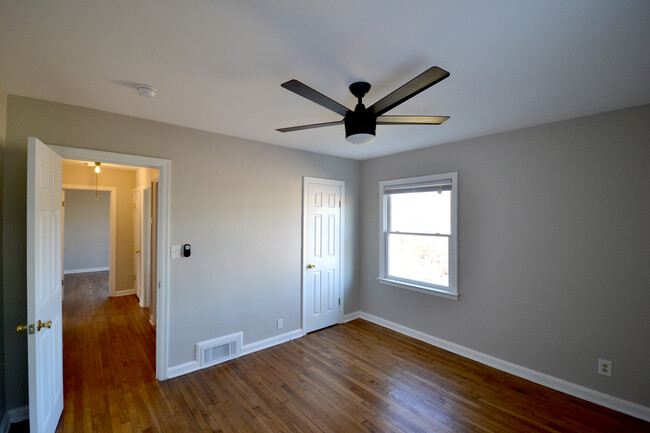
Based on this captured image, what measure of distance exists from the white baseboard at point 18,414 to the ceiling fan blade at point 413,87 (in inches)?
138

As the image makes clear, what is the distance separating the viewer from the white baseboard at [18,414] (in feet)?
7.32

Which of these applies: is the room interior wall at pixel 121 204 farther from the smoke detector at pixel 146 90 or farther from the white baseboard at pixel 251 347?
the smoke detector at pixel 146 90

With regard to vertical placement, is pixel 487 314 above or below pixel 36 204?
below

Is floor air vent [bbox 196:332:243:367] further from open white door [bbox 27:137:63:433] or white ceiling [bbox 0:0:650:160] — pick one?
white ceiling [bbox 0:0:650:160]

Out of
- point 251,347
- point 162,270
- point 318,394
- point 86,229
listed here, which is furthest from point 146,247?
point 86,229

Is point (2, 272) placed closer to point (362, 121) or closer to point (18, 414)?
point (18, 414)

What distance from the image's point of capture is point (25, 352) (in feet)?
7.49

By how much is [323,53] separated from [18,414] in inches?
137

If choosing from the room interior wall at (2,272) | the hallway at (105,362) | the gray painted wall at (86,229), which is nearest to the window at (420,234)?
the hallway at (105,362)

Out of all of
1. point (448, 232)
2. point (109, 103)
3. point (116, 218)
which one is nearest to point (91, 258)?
point (116, 218)

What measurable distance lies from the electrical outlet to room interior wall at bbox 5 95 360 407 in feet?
10.2

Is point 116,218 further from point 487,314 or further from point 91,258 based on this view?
point 487,314

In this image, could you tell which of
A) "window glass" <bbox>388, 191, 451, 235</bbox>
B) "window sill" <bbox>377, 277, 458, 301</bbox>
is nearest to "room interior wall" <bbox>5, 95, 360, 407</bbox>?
"window glass" <bbox>388, 191, 451, 235</bbox>

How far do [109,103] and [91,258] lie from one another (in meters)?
8.22
